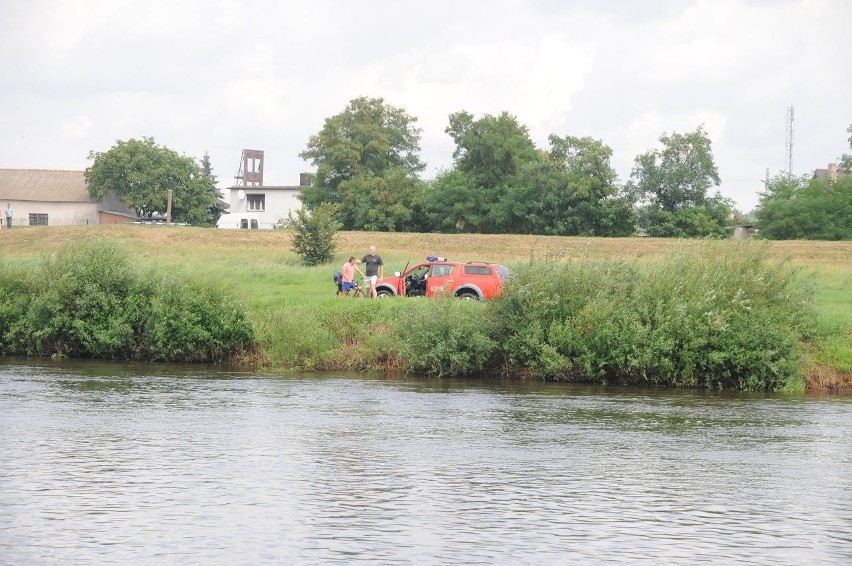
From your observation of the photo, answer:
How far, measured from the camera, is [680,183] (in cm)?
7425

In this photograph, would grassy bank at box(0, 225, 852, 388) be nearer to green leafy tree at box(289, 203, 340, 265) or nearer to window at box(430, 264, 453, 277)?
green leafy tree at box(289, 203, 340, 265)

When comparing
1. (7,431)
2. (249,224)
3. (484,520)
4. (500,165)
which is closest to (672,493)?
(484,520)

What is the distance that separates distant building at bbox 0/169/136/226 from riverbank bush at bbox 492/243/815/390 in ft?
217

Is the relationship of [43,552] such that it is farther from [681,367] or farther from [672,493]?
[681,367]

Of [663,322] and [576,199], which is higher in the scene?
[576,199]

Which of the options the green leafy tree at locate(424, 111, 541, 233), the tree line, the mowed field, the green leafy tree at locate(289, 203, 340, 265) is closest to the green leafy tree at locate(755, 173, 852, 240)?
the tree line

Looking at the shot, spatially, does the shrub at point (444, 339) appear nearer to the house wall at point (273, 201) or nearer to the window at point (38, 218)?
the window at point (38, 218)

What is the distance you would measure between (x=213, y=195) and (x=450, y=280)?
62.9 meters

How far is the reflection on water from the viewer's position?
1434 cm

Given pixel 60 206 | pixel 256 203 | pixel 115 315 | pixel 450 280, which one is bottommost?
pixel 115 315

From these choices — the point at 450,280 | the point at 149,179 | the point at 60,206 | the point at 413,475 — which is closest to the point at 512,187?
the point at 149,179

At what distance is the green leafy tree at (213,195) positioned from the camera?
3637 inches

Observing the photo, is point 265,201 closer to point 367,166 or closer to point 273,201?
point 273,201

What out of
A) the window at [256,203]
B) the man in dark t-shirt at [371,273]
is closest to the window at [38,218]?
the window at [256,203]
